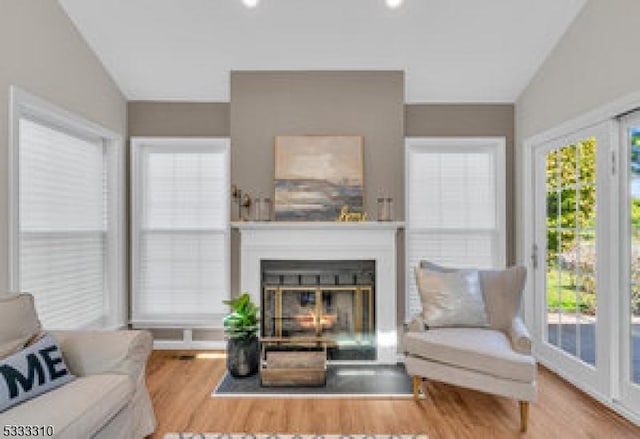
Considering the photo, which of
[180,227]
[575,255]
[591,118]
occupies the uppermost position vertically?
[591,118]

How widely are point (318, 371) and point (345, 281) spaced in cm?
89

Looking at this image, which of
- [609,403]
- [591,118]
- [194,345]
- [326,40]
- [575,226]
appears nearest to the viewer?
[609,403]

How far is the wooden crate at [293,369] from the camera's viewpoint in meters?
3.29

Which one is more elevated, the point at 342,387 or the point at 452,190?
the point at 452,190

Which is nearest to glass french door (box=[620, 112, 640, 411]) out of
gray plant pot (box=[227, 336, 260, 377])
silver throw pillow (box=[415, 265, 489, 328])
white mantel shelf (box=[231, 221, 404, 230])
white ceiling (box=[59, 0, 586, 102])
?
silver throw pillow (box=[415, 265, 489, 328])

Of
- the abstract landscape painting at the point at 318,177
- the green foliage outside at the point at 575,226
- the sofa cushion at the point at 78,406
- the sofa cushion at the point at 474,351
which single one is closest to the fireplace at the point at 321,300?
the abstract landscape painting at the point at 318,177

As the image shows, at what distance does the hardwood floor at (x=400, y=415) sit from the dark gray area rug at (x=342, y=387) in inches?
3.2

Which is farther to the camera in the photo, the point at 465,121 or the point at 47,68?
the point at 465,121

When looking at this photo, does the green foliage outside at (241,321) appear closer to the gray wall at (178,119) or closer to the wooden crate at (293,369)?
the wooden crate at (293,369)

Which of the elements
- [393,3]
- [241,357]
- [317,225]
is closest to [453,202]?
[317,225]

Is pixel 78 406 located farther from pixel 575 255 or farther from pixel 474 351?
pixel 575 255

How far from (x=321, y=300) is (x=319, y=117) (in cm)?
167

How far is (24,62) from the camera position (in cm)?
280

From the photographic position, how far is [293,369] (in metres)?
3.31
